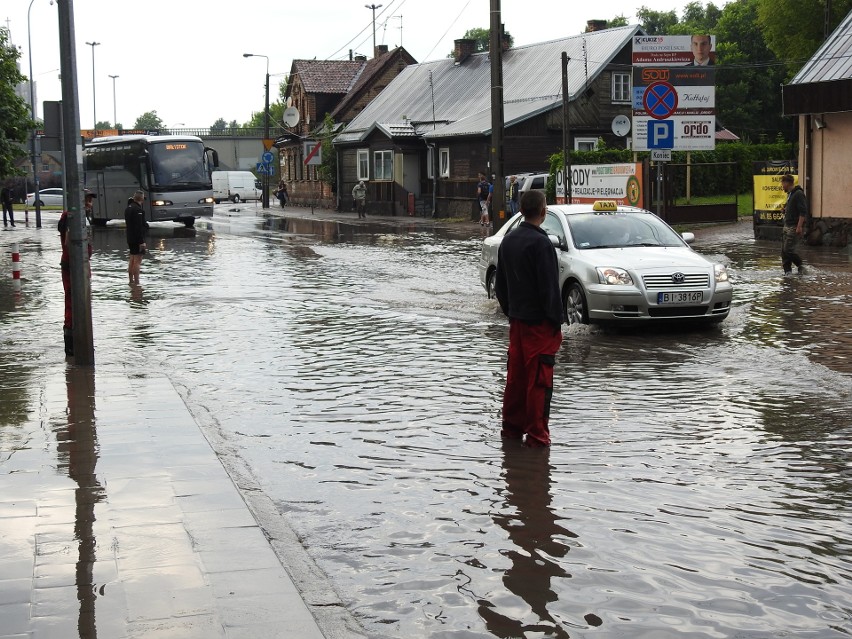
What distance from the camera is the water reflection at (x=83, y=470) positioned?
482cm

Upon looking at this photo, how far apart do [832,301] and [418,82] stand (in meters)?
46.4

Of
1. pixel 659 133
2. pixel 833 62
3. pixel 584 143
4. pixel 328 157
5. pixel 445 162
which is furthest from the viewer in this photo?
pixel 328 157

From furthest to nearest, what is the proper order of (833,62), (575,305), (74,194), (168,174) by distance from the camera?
1. (168,174)
2. (833,62)
3. (575,305)
4. (74,194)

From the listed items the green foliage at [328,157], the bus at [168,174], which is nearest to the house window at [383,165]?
the green foliage at [328,157]

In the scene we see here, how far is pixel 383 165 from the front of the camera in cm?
5531

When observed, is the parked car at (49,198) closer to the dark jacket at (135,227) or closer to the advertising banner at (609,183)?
the advertising banner at (609,183)

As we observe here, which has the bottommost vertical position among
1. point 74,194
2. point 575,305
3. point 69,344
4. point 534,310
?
point 69,344

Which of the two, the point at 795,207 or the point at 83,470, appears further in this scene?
the point at 795,207

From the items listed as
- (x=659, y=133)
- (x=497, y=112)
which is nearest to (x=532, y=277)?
(x=659, y=133)

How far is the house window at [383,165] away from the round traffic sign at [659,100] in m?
35.9

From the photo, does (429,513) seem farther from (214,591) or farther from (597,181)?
(597,181)

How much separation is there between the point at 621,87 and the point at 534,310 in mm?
42359

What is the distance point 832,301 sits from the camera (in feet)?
53.7

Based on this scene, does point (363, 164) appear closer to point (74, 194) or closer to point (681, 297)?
point (681, 297)
